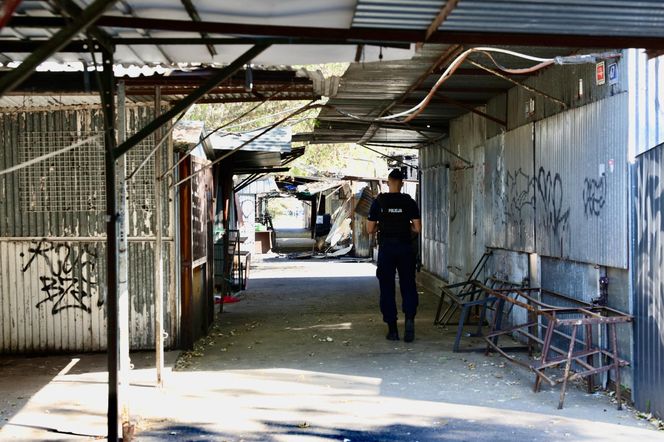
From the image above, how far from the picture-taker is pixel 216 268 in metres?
14.0

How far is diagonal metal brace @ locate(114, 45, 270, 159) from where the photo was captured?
4778 millimetres

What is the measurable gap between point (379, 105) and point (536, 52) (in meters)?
3.37

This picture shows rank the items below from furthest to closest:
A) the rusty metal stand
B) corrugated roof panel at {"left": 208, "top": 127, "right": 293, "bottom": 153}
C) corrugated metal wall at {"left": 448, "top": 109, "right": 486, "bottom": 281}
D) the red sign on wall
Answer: corrugated metal wall at {"left": 448, "top": 109, "right": 486, "bottom": 281}
corrugated roof panel at {"left": 208, "top": 127, "right": 293, "bottom": 153}
the red sign on wall
the rusty metal stand

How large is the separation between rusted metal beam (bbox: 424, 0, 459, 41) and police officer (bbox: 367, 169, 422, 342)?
548cm

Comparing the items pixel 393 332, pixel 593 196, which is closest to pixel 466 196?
pixel 393 332

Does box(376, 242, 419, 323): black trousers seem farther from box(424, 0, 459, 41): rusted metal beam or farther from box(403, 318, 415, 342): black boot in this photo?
box(424, 0, 459, 41): rusted metal beam

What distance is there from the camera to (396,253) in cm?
991

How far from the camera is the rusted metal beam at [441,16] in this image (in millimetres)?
4090

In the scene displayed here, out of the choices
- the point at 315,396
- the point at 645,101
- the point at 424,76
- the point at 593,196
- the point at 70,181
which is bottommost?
the point at 315,396

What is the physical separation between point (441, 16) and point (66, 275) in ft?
20.8

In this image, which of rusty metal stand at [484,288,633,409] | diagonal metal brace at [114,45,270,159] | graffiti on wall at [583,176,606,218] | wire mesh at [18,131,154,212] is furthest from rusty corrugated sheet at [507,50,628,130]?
wire mesh at [18,131,154,212]

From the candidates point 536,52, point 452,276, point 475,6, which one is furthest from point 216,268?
point 475,6

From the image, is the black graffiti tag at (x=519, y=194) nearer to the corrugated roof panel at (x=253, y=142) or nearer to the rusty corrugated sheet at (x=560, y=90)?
the rusty corrugated sheet at (x=560, y=90)

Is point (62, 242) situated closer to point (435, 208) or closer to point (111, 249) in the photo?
point (111, 249)
